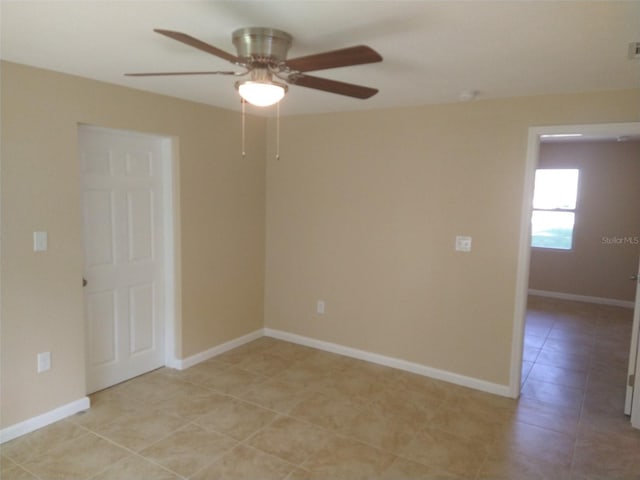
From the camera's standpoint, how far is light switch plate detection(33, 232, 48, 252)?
279 centimetres

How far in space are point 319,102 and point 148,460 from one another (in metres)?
2.93

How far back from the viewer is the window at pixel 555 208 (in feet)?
22.1

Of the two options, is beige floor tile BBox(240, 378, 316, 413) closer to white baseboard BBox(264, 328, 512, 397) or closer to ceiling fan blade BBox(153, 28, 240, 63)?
white baseboard BBox(264, 328, 512, 397)

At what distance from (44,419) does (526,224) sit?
3.74m

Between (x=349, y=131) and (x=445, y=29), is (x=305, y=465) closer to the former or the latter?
(x=445, y=29)

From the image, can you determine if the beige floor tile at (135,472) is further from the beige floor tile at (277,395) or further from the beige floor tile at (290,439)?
the beige floor tile at (277,395)

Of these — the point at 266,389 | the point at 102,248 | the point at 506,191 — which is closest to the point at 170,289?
the point at 102,248

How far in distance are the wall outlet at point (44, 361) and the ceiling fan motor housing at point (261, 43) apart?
2.39 m

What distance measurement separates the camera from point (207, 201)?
4008mm

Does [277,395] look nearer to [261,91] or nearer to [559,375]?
[261,91]

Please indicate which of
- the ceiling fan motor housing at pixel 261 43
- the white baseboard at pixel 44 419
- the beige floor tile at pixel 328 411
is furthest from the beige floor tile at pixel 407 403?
the ceiling fan motor housing at pixel 261 43

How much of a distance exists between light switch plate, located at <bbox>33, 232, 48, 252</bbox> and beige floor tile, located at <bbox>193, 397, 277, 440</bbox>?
156 cm

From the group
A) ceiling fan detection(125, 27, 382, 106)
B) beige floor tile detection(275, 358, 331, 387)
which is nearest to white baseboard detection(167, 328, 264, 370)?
beige floor tile detection(275, 358, 331, 387)

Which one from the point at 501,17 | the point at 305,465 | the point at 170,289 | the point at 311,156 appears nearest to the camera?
the point at 501,17
